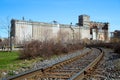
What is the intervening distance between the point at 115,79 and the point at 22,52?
684 inches

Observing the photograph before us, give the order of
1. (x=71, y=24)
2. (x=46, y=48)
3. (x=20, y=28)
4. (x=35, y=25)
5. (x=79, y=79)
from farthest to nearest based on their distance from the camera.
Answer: (x=71, y=24) < (x=35, y=25) < (x=20, y=28) < (x=46, y=48) < (x=79, y=79)

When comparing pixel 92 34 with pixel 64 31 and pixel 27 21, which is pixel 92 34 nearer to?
pixel 64 31

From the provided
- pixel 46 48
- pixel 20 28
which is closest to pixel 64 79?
pixel 46 48

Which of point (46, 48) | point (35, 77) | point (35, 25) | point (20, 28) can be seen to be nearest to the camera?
point (35, 77)

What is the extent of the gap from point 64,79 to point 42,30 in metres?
155

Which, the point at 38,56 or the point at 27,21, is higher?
the point at 27,21

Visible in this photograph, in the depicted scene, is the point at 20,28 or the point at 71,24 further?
the point at 71,24

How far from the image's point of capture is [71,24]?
625 ft

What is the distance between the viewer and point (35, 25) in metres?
161

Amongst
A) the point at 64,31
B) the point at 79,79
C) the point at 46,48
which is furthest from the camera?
the point at 64,31

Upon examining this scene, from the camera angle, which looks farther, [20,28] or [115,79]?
[20,28]

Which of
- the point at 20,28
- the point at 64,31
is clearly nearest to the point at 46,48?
the point at 20,28

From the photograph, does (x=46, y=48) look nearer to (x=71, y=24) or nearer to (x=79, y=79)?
(x=79, y=79)

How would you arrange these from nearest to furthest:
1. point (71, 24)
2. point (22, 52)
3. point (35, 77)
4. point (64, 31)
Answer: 1. point (35, 77)
2. point (22, 52)
3. point (64, 31)
4. point (71, 24)
